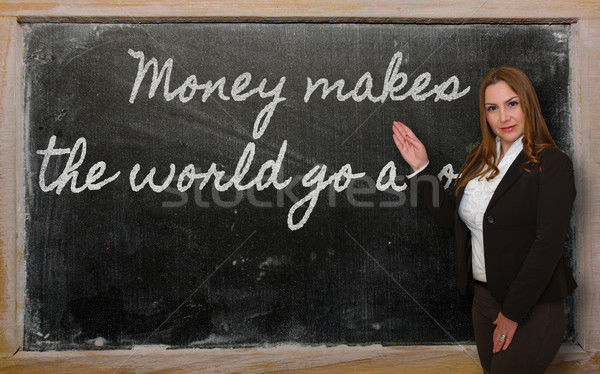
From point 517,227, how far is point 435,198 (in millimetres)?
476

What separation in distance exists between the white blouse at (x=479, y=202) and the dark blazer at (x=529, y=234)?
2.8 inches

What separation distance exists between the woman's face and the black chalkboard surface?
0.44m

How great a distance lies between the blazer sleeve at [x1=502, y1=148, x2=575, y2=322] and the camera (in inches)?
55.1

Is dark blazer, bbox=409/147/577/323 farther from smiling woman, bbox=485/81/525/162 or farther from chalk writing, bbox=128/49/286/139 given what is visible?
chalk writing, bbox=128/49/286/139

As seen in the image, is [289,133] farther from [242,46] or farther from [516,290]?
[516,290]

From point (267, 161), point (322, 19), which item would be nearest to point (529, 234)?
point (267, 161)

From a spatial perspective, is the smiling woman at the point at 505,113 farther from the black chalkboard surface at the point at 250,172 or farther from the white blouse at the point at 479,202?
the black chalkboard surface at the point at 250,172

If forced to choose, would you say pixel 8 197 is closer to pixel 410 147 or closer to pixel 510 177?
pixel 410 147

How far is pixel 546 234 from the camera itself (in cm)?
140

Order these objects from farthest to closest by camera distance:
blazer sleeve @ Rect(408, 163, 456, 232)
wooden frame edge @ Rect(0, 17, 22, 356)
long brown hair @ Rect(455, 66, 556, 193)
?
1. wooden frame edge @ Rect(0, 17, 22, 356)
2. blazer sleeve @ Rect(408, 163, 456, 232)
3. long brown hair @ Rect(455, 66, 556, 193)

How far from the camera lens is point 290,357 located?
2.05 meters

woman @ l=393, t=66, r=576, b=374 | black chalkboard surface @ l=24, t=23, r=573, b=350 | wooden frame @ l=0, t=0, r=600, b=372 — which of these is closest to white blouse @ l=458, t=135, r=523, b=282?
woman @ l=393, t=66, r=576, b=374
